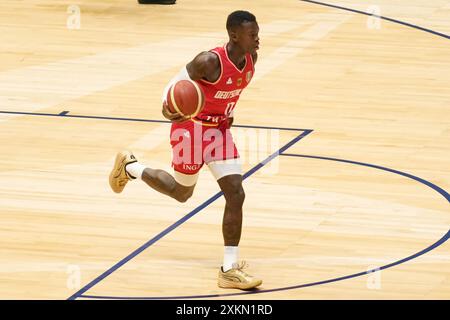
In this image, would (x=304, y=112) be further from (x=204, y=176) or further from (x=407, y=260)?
(x=407, y=260)

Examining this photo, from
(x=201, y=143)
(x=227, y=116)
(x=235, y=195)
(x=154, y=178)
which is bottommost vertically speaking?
(x=154, y=178)

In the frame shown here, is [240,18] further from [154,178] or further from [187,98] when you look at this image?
[154,178]

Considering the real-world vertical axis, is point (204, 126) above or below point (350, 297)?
above

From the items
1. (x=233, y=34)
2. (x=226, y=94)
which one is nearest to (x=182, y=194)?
(x=226, y=94)

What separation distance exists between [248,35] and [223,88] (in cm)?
44

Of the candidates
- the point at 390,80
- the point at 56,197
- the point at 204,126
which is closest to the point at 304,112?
the point at 390,80

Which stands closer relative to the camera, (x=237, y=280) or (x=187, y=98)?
(x=187, y=98)

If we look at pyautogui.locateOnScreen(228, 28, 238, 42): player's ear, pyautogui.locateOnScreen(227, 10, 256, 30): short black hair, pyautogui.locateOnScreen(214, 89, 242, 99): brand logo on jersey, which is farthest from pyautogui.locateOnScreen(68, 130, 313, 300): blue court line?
pyautogui.locateOnScreen(227, 10, 256, 30): short black hair

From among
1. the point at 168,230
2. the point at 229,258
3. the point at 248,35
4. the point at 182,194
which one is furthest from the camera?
the point at 168,230

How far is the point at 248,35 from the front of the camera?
9.45 meters

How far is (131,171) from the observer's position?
10.8m

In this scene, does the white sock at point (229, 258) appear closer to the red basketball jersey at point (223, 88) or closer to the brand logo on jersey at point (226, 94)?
the red basketball jersey at point (223, 88)

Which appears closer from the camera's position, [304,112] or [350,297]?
[350,297]

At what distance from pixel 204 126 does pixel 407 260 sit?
195cm
